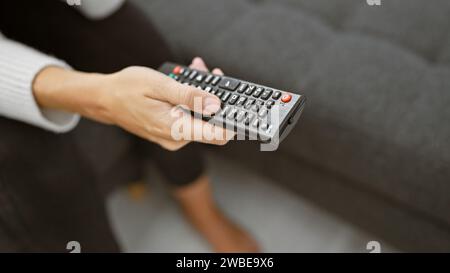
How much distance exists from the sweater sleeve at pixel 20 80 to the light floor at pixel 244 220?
41 centimetres

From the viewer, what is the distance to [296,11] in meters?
0.61

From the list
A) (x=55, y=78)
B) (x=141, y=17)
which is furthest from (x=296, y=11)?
(x=55, y=78)

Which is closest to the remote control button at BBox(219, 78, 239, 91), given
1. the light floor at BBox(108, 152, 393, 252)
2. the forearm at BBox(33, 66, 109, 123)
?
the forearm at BBox(33, 66, 109, 123)

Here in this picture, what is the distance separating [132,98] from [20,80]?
0.16m

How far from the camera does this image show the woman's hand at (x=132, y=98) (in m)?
0.41

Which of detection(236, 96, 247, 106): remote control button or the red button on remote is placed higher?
the red button on remote

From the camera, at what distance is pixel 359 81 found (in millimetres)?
545

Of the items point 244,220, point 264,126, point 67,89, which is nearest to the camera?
point 264,126

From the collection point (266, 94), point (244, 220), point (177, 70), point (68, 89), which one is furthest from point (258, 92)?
point (244, 220)

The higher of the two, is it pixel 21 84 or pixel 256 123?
pixel 21 84

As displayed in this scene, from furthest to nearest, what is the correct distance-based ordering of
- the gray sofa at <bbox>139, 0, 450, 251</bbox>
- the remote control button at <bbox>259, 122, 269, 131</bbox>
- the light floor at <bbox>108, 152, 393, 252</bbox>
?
1. the light floor at <bbox>108, 152, 393, 252</bbox>
2. the gray sofa at <bbox>139, 0, 450, 251</bbox>
3. the remote control button at <bbox>259, 122, 269, 131</bbox>

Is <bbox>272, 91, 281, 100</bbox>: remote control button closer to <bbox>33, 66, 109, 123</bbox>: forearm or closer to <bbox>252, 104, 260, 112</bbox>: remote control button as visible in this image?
<bbox>252, 104, 260, 112</bbox>: remote control button

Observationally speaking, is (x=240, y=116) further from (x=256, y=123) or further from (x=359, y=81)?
(x=359, y=81)

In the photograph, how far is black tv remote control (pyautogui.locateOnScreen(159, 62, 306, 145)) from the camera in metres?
0.39
